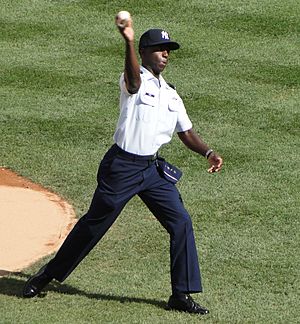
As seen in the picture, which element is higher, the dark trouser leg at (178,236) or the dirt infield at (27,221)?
the dark trouser leg at (178,236)

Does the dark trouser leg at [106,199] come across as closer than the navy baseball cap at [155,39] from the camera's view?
No

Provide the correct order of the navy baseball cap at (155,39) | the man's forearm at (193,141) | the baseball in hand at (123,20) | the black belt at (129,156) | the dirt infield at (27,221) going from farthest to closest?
1. the dirt infield at (27,221)
2. the man's forearm at (193,141)
3. the black belt at (129,156)
4. the navy baseball cap at (155,39)
5. the baseball in hand at (123,20)

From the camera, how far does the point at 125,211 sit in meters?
10.1

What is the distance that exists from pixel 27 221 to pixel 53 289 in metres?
1.67

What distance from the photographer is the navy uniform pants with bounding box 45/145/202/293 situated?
25.6 feet

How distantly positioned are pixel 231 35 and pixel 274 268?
639cm

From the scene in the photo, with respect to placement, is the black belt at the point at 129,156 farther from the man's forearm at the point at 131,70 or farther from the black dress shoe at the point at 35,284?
the black dress shoe at the point at 35,284

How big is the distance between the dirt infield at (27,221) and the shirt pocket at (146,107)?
6.36 ft

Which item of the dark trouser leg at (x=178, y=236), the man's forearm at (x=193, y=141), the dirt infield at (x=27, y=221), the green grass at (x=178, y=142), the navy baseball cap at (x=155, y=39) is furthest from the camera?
the dirt infield at (x=27, y=221)

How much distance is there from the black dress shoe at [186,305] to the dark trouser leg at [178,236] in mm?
52

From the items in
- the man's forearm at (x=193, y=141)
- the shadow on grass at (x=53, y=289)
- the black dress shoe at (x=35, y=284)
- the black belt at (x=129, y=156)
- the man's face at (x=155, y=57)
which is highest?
the man's face at (x=155, y=57)

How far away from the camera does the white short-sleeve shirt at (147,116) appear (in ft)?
25.1

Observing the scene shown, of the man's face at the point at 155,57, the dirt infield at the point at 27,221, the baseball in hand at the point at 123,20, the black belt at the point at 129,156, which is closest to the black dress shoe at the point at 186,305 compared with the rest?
the black belt at the point at 129,156

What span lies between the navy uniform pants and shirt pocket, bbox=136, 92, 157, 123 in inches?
12.1
